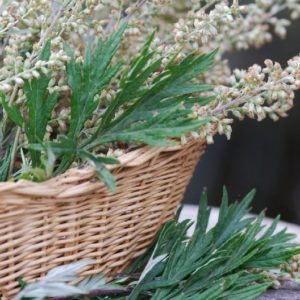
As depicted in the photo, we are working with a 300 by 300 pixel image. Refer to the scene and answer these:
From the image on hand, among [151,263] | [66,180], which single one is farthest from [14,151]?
[151,263]

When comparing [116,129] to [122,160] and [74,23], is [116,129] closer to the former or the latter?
[122,160]

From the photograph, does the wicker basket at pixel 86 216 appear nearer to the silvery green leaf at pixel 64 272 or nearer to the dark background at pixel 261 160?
the silvery green leaf at pixel 64 272

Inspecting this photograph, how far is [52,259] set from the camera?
0.69 meters

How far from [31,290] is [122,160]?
170 millimetres

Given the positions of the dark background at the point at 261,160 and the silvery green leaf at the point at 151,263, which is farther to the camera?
the dark background at the point at 261,160

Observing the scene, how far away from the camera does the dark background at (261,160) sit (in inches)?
87.1

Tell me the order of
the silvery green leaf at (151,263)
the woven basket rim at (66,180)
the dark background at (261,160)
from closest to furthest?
the woven basket rim at (66,180)
the silvery green leaf at (151,263)
the dark background at (261,160)

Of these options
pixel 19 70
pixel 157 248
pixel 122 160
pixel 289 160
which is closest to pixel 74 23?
pixel 19 70

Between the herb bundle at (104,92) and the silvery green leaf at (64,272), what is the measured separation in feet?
0.33

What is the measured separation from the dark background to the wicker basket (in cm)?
145

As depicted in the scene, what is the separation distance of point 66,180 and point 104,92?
18 centimetres

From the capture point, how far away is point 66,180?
0.64 m

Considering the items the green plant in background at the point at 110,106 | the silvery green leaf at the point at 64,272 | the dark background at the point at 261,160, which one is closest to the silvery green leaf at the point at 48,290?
the silvery green leaf at the point at 64,272

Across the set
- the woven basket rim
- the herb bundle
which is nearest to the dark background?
the herb bundle
